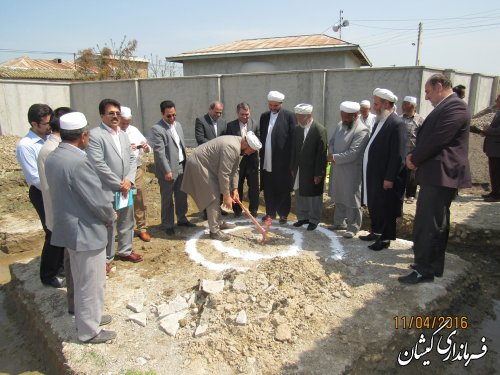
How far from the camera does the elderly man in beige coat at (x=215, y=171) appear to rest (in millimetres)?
4797

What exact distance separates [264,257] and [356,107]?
2238 millimetres

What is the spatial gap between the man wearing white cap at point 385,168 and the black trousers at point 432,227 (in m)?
0.59

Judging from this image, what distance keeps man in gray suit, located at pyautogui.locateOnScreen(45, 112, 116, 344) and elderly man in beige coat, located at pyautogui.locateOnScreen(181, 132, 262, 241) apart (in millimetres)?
2069

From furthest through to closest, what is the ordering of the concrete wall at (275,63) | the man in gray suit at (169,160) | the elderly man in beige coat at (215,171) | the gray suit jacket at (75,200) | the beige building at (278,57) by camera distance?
the concrete wall at (275,63), the beige building at (278,57), the man in gray suit at (169,160), the elderly man in beige coat at (215,171), the gray suit jacket at (75,200)

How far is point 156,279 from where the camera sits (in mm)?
4281

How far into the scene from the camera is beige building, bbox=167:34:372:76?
14734mm

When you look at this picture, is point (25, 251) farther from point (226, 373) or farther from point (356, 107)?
point (356, 107)

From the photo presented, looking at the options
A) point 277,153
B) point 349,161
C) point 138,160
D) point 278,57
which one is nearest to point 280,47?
point 278,57

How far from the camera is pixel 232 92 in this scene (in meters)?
10.9

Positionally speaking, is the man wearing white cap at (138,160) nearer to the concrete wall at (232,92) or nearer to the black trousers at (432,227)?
the black trousers at (432,227)

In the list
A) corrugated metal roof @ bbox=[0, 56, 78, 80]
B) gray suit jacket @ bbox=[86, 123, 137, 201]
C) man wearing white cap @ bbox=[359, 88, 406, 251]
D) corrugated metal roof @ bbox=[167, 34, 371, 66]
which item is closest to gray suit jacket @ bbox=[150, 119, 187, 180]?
gray suit jacket @ bbox=[86, 123, 137, 201]

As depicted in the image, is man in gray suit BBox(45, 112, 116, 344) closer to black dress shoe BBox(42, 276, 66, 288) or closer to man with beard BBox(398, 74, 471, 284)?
Answer: black dress shoe BBox(42, 276, 66, 288)

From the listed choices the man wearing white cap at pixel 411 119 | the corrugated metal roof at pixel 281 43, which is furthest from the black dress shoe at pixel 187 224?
the corrugated metal roof at pixel 281 43
